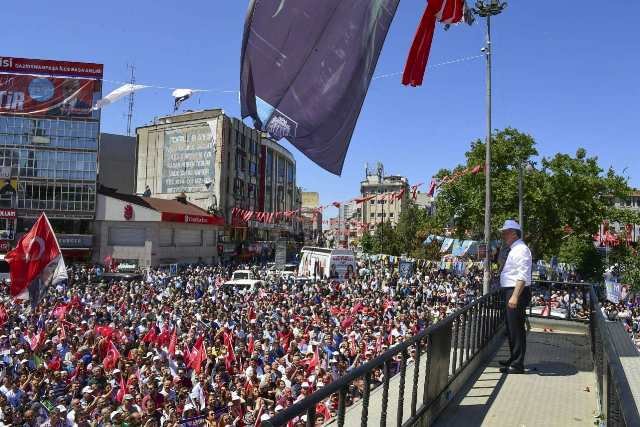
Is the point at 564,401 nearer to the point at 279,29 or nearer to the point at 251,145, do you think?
the point at 279,29

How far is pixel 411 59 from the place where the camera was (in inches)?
185

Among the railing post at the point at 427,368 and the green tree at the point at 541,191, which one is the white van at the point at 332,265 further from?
the railing post at the point at 427,368

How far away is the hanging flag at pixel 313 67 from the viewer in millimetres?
2914

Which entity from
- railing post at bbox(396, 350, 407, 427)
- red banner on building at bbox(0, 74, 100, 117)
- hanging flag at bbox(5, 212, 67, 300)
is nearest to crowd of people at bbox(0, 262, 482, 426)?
railing post at bbox(396, 350, 407, 427)

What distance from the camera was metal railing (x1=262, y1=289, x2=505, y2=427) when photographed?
2457 millimetres

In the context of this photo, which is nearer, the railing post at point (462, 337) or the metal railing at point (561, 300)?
the railing post at point (462, 337)

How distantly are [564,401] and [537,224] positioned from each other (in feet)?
110

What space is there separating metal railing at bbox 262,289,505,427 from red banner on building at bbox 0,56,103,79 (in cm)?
4269

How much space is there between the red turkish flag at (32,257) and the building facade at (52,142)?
30.5 m

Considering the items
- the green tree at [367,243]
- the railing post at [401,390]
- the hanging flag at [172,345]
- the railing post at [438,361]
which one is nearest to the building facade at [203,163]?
the green tree at [367,243]

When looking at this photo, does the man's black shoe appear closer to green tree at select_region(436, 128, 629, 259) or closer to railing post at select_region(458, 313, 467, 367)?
railing post at select_region(458, 313, 467, 367)

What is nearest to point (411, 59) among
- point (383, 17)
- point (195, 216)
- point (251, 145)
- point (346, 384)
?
point (383, 17)

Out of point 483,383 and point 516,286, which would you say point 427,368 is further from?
point 516,286

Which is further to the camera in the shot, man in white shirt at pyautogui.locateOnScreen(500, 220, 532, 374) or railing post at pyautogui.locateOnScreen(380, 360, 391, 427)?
man in white shirt at pyautogui.locateOnScreen(500, 220, 532, 374)
